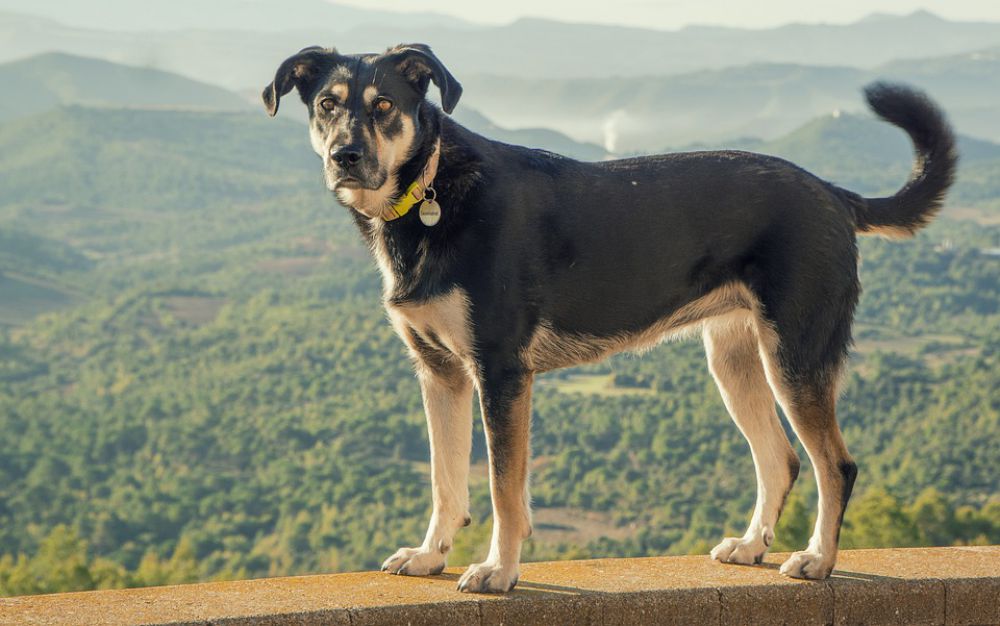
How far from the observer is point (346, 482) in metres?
110

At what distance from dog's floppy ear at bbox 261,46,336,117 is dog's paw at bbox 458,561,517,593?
7.84ft

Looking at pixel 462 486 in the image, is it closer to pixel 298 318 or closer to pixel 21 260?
pixel 298 318

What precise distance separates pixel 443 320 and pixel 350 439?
389 ft

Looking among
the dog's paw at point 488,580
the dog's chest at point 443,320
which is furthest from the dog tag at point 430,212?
the dog's paw at point 488,580

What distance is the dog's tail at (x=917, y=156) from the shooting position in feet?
24.3

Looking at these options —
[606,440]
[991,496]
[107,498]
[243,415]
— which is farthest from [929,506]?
[243,415]

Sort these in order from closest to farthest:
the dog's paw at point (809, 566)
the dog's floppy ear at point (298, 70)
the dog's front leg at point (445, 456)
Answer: the dog's floppy ear at point (298, 70) → the dog's front leg at point (445, 456) → the dog's paw at point (809, 566)

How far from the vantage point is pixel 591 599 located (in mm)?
6555

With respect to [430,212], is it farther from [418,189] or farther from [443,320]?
[443,320]

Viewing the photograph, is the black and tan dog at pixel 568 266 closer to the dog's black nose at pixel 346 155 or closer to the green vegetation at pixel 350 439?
the dog's black nose at pixel 346 155

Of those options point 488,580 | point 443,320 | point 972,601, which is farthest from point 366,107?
point 972,601

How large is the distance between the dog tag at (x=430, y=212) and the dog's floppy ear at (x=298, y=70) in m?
0.79

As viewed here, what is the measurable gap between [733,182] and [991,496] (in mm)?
86277

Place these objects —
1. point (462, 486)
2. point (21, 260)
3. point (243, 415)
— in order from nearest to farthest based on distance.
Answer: point (462, 486), point (243, 415), point (21, 260)
